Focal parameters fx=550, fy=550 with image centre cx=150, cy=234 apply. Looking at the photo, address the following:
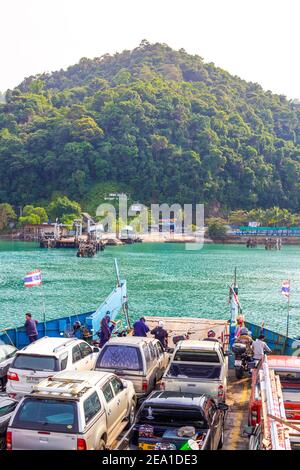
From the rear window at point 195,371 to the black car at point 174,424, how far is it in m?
1.97

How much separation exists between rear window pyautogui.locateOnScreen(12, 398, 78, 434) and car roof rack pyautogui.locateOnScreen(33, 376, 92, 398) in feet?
0.48

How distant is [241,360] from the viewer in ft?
47.5

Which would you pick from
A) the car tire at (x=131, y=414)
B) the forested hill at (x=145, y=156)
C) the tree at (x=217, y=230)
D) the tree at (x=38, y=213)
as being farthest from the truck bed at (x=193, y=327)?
the forested hill at (x=145, y=156)

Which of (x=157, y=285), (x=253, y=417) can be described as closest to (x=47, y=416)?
(x=253, y=417)

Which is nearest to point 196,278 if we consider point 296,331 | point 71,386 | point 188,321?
point 296,331

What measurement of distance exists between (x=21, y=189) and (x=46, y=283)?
3752 inches

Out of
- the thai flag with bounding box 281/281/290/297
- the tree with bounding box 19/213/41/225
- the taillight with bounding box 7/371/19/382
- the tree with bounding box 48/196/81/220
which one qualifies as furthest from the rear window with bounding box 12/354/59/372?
the tree with bounding box 48/196/81/220

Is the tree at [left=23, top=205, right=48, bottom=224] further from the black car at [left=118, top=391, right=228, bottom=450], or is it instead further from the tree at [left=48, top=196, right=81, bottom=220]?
the black car at [left=118, top=391, right=228, bottom=450]

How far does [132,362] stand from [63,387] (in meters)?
3.44

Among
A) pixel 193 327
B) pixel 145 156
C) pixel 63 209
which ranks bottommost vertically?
pixel 193 327

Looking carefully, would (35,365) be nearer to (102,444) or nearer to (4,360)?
(4,360)

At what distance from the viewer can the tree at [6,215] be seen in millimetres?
132500

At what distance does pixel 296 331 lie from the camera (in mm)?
34562
